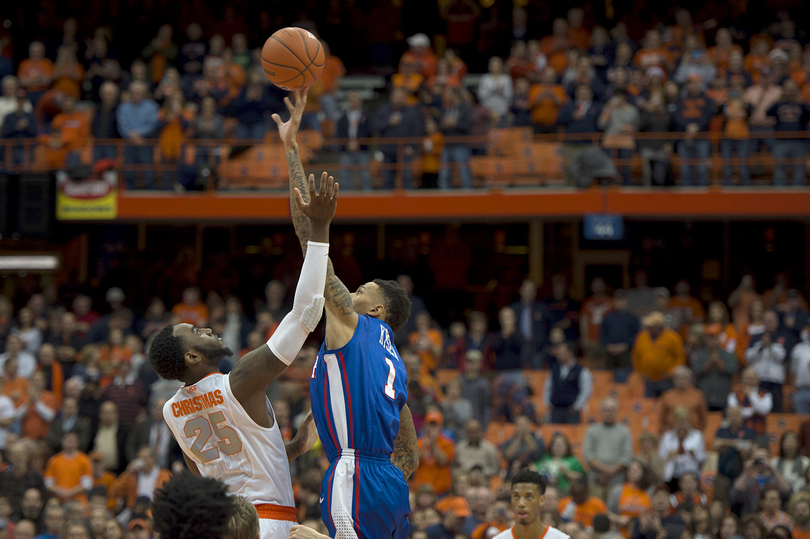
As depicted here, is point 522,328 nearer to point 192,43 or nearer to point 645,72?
point 645,72

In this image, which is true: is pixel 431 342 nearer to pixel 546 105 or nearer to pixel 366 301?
pixel 546 105

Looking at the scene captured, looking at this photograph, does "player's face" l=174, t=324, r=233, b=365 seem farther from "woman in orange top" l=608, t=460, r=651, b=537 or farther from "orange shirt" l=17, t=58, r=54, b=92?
"orange shirt" l=17, t=58, r=54, b=92

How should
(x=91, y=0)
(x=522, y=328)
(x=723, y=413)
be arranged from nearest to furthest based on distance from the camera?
(x=723, y=413), (x=522, y=328), (x=91, y=0)

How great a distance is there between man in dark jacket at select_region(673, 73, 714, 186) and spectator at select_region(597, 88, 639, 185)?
0.74m

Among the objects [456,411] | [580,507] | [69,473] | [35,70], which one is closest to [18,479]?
[69,473]

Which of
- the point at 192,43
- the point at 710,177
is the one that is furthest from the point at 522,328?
the point at 192,43

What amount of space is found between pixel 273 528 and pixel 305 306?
1094mm

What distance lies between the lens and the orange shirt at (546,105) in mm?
16375

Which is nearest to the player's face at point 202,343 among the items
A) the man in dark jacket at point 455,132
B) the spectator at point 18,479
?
the spectator at point 18,479

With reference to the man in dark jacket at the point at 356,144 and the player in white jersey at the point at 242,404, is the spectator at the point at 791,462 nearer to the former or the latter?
the player in white jersey at the point at 242,404

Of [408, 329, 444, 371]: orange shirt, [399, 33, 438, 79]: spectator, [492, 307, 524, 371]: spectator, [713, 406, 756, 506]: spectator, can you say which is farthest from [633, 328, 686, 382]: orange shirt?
[399, 33, 438, 79]: spectator

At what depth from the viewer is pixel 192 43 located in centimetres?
1898

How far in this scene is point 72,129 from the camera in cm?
1662

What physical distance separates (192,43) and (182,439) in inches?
605
